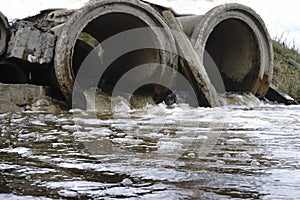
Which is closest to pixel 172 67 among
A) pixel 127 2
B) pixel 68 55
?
pixel 127 2

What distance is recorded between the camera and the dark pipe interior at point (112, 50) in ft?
22.5

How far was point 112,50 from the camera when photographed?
843 centimetres

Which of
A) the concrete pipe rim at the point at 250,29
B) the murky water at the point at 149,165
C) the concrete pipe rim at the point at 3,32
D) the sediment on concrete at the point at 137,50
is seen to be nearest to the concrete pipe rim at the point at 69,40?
the sediment on concrete at the point at 137,50

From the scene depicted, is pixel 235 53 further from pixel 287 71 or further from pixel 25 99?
pixel 25 99

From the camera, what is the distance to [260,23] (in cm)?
826

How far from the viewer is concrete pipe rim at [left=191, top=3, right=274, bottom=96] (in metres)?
7.53

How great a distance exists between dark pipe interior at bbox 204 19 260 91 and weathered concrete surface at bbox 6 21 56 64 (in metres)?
3.78

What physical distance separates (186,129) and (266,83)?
5.39 metres

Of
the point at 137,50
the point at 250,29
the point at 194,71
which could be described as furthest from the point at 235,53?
the point at 194,71

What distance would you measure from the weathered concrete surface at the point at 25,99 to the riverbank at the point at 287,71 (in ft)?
18.3

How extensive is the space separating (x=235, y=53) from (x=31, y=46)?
14.8ft

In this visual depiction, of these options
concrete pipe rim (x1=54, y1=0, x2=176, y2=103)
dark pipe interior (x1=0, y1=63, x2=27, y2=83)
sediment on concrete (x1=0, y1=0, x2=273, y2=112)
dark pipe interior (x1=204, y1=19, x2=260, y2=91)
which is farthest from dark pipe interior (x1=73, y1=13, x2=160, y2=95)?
dark pipe interior (x1=204, y1=19, x2=260, y2=91)

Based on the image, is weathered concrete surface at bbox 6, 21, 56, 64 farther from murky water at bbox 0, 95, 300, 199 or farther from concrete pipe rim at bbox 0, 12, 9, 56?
murky water at bbox 0, 95, 300, 199

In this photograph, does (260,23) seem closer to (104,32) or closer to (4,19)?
(104,32)
